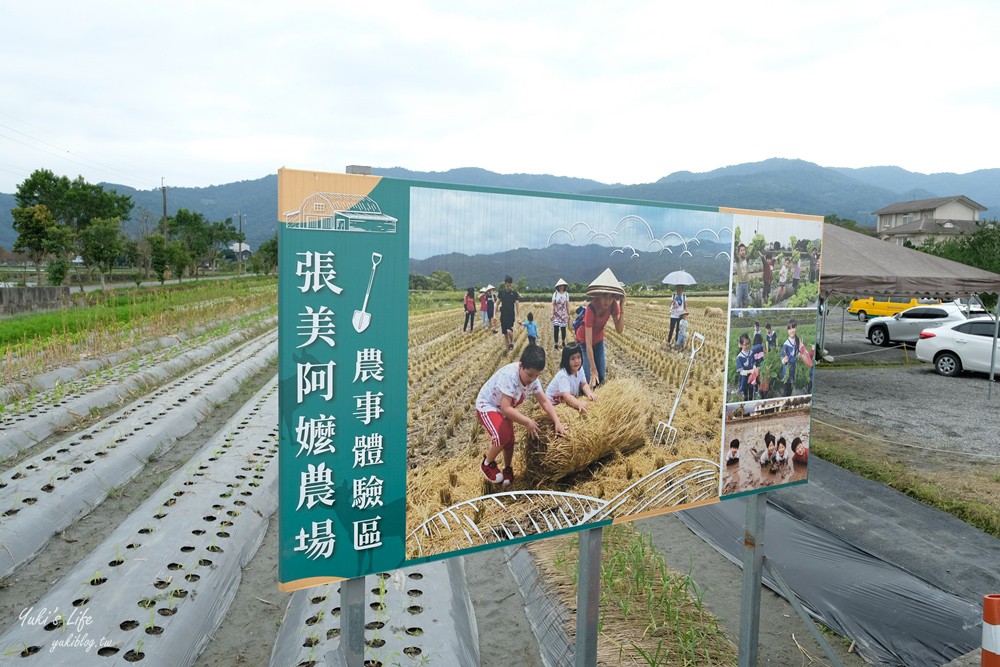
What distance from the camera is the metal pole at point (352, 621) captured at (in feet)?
6.90

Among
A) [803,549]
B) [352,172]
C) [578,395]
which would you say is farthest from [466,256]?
[803,549]

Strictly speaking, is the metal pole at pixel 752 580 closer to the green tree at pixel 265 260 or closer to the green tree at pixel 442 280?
the green tree at pixel 442 280

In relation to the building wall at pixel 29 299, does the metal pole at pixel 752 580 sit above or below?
below

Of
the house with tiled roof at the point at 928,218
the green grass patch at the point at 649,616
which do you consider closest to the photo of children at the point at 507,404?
the green grass patch at the point at 649,616

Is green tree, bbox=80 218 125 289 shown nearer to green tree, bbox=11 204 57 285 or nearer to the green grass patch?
green tree, bbox=11 204 57 285

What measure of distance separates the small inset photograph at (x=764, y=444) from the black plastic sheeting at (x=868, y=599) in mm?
1140

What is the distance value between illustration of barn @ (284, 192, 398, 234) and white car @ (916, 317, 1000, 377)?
1332 centimetres

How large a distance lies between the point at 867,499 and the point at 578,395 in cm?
496

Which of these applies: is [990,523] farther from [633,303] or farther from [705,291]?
[633,303]

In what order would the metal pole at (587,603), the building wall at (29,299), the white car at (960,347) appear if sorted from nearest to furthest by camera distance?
the metal pole at (587,603)
the white car at (960,347)
the building wall at (29,299)

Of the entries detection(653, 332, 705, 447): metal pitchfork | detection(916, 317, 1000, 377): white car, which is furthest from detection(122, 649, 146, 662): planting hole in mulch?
detection(916, 317, 1000, 377): white car

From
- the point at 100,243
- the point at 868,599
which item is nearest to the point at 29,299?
the point at 100,243

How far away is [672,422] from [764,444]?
75cm

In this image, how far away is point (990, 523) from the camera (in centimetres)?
545
